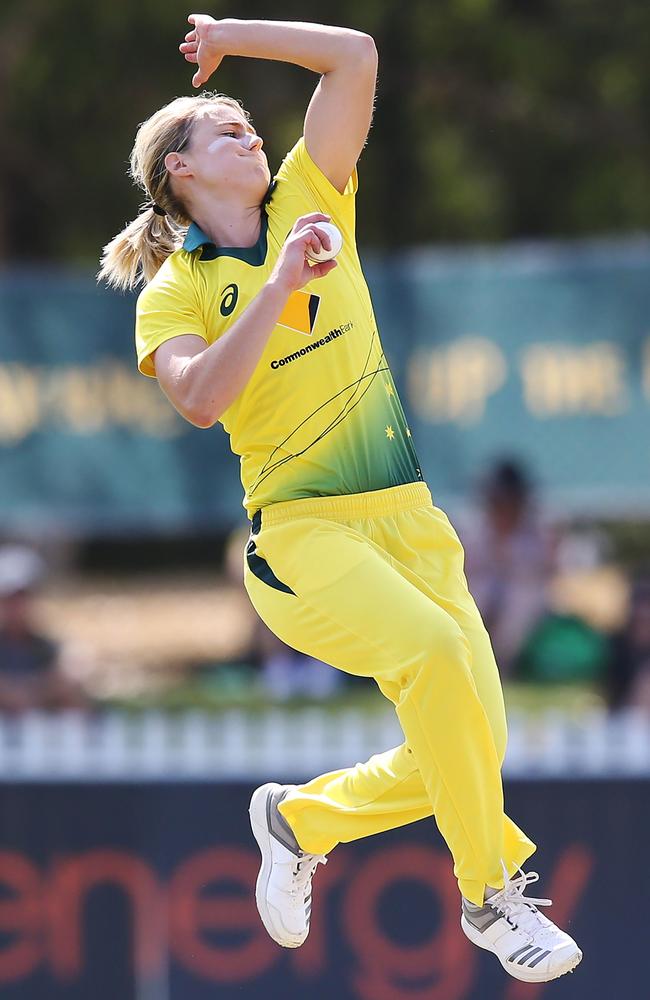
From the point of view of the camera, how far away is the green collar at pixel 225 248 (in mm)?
3807

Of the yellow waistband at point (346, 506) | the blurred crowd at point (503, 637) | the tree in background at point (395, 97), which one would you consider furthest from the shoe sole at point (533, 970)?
the tree in background at point (395, 97)

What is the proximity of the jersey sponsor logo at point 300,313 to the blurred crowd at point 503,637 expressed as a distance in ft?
13.1

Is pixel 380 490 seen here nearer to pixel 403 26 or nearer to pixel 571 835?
pixel 571 835

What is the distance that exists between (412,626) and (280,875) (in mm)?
908

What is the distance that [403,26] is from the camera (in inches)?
414

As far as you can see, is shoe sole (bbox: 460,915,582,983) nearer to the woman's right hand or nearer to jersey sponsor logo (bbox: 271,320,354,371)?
jersey sponsor logo (bbox: 271,320,354,371)

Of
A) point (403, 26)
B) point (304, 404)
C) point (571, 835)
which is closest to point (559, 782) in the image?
point (571, 835)

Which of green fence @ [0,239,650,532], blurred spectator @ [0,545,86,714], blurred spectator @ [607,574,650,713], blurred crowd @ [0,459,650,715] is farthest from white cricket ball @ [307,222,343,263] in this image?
green fence @ [0,239,650,532]

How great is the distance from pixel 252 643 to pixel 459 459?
1.49 metres

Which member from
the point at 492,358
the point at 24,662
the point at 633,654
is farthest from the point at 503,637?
the point at 24,662

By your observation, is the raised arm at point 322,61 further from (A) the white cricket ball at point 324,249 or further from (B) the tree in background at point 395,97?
(B) the tree in background at point 395,97

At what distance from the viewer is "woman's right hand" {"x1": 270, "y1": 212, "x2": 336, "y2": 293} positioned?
341 cm

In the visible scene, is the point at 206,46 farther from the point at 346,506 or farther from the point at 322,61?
the point at 346,506

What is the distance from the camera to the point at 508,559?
27.8ft
